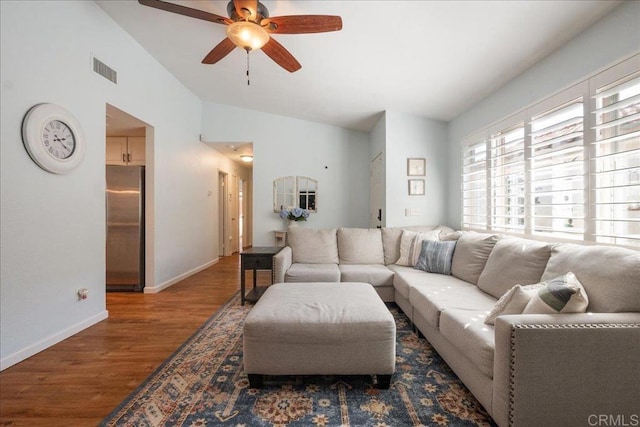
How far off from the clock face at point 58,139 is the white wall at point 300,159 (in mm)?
2907

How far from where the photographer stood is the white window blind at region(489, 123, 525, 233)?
9.05 ft

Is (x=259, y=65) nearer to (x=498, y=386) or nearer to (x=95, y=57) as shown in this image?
(x=95, y=57)

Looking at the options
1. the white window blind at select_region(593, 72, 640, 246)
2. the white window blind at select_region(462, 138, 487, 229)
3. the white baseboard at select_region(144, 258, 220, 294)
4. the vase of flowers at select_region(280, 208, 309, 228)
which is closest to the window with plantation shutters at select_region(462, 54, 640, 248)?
the white window blind at select_region(593, 72, 640, 246)

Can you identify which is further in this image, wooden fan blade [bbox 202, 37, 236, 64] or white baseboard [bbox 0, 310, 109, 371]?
wooden fan blade [bbox 202, 37, 236, 64]

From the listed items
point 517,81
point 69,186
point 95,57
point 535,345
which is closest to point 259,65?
point 95,57

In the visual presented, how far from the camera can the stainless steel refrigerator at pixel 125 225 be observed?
3834mm

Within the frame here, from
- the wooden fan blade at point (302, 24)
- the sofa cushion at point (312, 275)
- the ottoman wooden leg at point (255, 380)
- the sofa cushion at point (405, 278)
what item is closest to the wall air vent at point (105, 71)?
the wooden fan blade at point (302, 24)

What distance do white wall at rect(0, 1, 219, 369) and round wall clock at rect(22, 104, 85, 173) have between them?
0.18 feet

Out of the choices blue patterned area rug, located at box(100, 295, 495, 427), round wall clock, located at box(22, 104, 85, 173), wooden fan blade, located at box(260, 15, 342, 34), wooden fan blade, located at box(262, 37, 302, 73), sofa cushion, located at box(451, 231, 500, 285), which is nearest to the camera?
blue patterned area rug, located at box(100, 295, 495, 427)

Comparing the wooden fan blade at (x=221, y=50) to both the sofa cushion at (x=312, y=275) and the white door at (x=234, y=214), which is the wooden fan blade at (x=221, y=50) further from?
the white door at (x=234, y=214)

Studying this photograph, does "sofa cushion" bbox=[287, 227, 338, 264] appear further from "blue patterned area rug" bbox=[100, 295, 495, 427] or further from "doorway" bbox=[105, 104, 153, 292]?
"doorway" bbox=[105, 104, 153, 292]

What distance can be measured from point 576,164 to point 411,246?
1.69 metres

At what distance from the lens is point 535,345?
1.24 m

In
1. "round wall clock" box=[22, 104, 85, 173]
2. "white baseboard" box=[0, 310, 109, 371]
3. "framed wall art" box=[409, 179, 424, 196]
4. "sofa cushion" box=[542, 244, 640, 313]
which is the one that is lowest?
"white baseboard" box=[0, 310, 109, 371]
